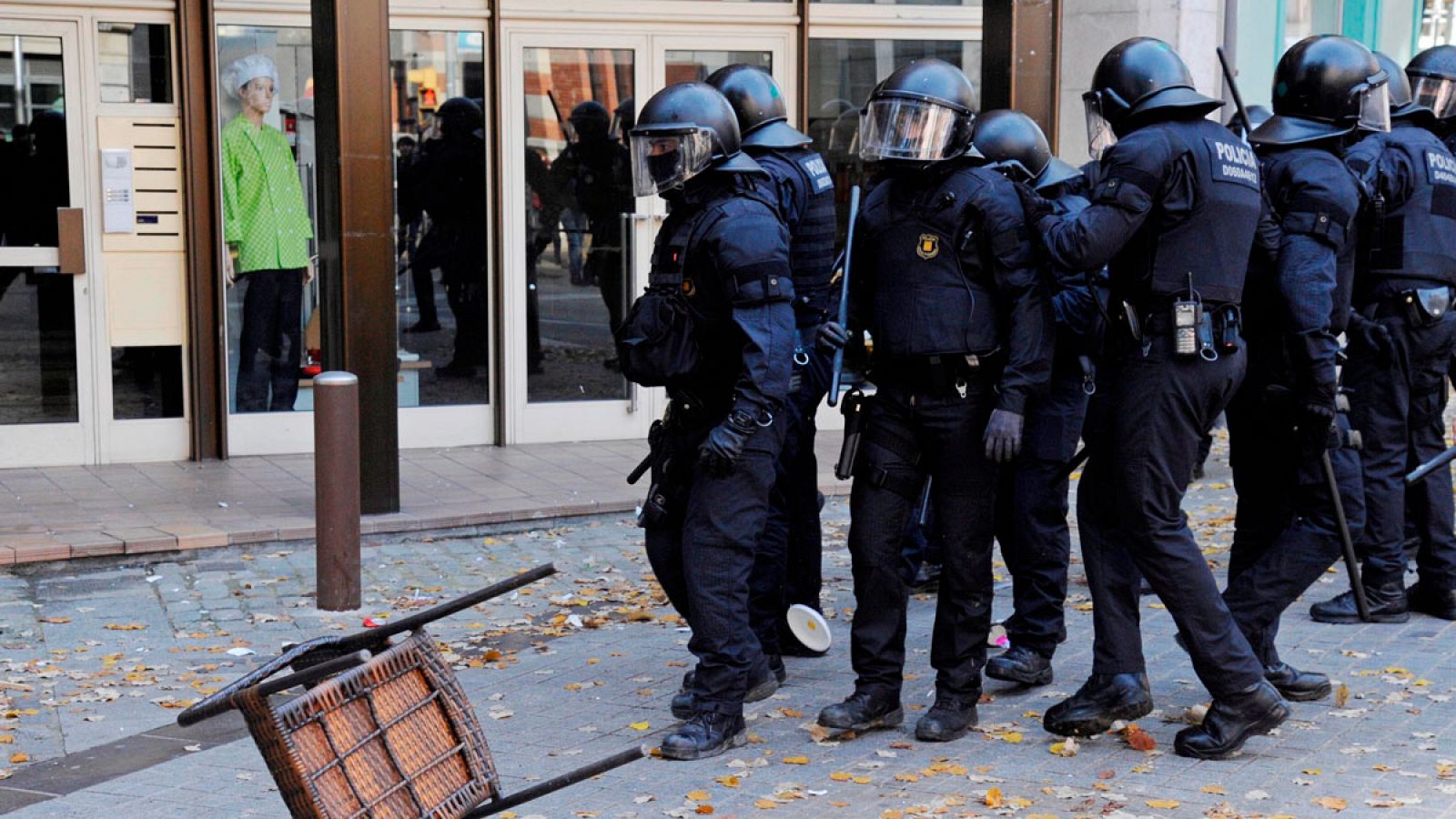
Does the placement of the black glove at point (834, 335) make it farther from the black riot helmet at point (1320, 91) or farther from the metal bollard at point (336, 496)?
the metal bollard at point (336, 496)

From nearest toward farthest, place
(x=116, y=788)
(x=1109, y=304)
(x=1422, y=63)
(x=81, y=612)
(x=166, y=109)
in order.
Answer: (x=116, y=788)
(x=1109, y=304)
(x=81, y=612)
(x=1422, y=63)
(x=166, y=109)

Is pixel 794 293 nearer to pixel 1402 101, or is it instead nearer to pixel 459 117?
pixel 1402 101

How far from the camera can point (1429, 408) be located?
7367mm

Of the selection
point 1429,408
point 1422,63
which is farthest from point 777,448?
point 1422,63

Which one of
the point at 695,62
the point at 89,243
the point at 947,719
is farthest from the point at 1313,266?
the point at 89,243

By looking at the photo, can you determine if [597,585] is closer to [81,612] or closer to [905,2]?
[81,612]

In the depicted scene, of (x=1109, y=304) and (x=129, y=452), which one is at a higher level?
(x=1109, y=304)

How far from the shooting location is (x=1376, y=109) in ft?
20.7

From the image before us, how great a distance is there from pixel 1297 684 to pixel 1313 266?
1.42 meters

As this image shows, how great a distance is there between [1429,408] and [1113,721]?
268cm

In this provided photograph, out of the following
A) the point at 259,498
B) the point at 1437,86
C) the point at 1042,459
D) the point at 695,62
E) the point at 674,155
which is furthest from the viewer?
the point at 695,62

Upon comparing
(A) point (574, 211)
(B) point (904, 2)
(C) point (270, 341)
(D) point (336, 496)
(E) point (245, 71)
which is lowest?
(D) point (336, 496)

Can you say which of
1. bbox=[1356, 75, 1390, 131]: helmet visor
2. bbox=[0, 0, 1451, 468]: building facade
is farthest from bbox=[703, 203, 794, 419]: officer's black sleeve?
bbox=[0, 0, 1451, 468]: building facade

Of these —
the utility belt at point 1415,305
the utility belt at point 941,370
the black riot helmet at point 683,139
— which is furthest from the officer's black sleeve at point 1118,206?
the utility belt at point 1415,305
